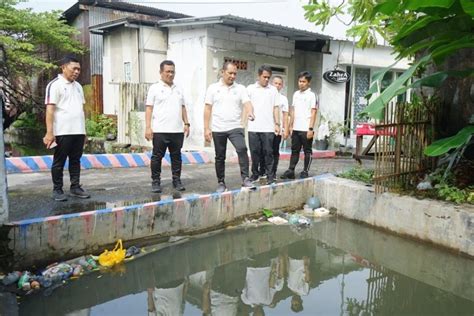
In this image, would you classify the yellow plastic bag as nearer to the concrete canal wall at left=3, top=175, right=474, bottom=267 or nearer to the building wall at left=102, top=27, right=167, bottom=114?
the concrete canal wall at left=3, top=175, right=474, bottom=267

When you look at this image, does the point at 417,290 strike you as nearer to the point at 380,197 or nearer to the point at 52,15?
the point at 380,197

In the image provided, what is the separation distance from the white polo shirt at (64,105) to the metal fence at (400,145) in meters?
3.87

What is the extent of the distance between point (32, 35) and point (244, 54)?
7.84 meters

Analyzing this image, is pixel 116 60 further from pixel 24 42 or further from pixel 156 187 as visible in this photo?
pixel 156 187

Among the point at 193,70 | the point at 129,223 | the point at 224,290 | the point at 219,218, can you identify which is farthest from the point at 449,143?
the point at 193,70

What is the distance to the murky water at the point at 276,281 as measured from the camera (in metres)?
3.65

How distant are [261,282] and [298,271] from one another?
55cm

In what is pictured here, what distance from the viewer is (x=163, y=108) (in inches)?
228

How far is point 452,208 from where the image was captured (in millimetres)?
4910

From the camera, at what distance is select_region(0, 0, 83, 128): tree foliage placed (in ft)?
43.6

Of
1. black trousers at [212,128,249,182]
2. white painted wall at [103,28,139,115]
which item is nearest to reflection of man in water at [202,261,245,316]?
black trousers at [212,128,249,182]

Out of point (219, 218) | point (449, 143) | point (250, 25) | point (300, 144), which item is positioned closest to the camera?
point (449, 143)

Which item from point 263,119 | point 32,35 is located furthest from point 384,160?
point 32,35

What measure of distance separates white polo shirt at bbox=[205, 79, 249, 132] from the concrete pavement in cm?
107
